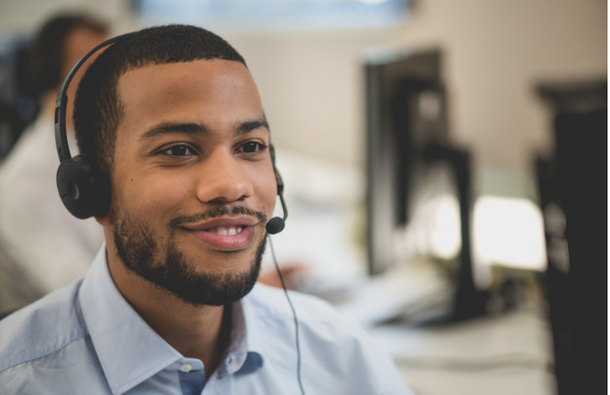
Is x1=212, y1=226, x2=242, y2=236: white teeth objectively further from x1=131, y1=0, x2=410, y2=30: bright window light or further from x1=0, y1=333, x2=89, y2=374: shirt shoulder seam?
x1=131, y1=0, x2=410, y2=30: bright window light

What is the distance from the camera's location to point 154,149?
569 mm

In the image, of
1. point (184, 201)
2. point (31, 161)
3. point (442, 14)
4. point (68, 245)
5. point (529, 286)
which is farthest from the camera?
point (442, 14)

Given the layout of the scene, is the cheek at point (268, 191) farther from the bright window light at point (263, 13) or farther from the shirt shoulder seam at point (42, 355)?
the bright window light at point (263, 13)

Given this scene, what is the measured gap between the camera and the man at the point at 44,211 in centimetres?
112

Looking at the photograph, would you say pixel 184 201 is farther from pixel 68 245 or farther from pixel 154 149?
pixel 68 245

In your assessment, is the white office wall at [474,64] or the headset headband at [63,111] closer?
the headset headband at [63,111]

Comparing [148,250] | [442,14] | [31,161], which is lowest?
[148,250]

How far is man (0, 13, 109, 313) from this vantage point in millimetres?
1121

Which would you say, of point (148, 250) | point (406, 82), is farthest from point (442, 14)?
point (148, 250)

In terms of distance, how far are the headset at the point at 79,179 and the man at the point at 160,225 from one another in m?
0.01

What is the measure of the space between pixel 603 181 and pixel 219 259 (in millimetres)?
582

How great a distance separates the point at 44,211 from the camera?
1273 mm

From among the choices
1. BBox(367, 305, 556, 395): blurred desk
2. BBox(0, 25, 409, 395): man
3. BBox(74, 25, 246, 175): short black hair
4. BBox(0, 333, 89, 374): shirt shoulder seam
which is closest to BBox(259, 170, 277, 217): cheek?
BBox(0, 25, 409, 395): man

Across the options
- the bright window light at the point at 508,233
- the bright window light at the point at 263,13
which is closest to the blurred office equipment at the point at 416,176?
the bright window light at the point at 508,233
